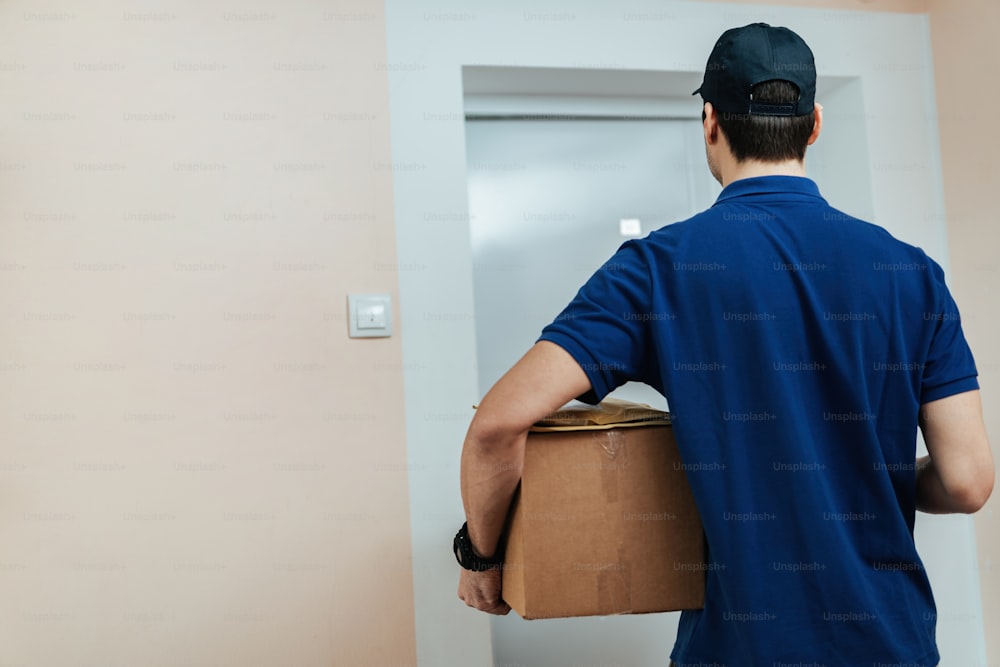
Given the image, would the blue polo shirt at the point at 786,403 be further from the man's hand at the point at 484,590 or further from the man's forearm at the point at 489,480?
the man's hand at the point at 484,590

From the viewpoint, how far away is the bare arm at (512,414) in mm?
1001

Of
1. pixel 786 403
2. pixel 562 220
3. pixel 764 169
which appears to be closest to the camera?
pixel 786 403

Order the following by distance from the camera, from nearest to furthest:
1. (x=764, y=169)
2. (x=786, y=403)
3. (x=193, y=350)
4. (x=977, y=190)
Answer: (x=786, y=403) < (x=764, y=169) < (x=193, y=350) < (x=977, y=190)

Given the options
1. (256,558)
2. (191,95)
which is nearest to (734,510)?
(256,558)

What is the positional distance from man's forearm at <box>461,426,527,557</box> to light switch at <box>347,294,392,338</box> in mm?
1008

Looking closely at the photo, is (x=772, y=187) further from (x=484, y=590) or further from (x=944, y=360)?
(x=484, y=590)

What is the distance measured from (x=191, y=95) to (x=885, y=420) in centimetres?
171

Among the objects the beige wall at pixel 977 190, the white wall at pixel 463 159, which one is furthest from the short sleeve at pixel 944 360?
the beige wall at pixel 977 190

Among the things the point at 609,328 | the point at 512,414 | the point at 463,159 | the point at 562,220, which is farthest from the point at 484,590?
the point at 562,220

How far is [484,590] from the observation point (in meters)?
1.17

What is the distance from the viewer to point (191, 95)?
6.84 feet

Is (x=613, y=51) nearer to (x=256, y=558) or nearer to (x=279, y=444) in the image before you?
(x=279, y=444)

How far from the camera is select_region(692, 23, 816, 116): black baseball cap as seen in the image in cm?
109

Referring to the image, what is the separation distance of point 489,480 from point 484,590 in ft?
0.66
